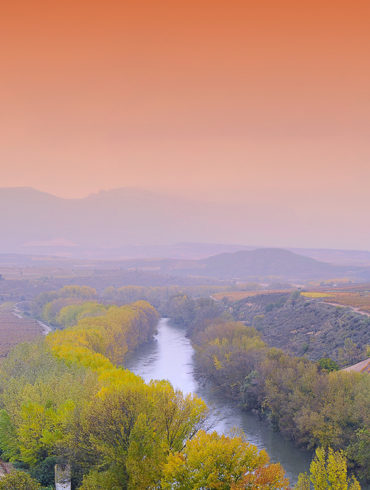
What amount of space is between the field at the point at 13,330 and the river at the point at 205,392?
22.1 metres

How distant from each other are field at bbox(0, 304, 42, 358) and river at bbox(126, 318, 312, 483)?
2209 cm

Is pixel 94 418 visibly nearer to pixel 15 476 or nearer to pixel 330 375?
pixel 15 476

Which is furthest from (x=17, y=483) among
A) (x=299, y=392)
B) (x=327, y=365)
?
(x=327, y=365)

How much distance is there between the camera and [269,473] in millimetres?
30156

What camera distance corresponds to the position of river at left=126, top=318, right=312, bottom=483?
169ft

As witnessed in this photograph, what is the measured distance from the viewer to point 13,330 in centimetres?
11994

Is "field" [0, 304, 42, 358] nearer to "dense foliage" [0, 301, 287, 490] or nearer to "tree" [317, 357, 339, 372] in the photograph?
"dense foliage" [0, 301, 287, 490]

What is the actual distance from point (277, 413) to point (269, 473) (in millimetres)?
29133

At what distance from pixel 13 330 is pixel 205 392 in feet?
205

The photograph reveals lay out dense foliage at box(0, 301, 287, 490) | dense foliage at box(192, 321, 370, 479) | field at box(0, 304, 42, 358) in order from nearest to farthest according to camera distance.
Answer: dense foliage at box(0, 301, 287, 490) < dense foliage at box(192, 321, 370, 479) < field at box(0, 304, 42, 358)

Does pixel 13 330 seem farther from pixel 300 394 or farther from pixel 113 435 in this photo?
pixel 113 435

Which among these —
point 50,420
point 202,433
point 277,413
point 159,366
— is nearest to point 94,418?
point 50,420

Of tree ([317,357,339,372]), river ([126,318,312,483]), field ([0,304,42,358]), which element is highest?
tree ([317,357,339,372])

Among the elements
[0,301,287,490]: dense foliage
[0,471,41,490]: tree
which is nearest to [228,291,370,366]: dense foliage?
[0,301,287,490]: dense foliage
